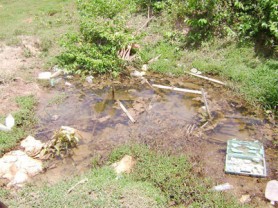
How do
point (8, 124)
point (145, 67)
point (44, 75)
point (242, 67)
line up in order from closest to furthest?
point (8, 124) → point (242, 67) → point (44, 75) → point (145, 67)

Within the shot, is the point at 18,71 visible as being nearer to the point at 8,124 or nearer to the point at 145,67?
the point at 8,124

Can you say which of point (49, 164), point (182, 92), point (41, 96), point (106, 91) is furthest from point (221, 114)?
point (41, 96)

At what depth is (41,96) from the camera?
22.3 feet

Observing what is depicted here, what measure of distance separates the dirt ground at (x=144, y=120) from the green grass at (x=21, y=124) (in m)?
0.16

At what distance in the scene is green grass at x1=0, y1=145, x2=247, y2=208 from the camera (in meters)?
3.96

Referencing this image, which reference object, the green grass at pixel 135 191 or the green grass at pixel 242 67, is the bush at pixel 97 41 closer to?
the green grass at pixel 242 67

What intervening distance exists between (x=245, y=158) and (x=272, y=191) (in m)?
0.69

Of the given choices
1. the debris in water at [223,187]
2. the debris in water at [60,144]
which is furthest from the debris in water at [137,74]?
the debris in water at [223,187]

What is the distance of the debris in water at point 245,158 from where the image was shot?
4.53 metres

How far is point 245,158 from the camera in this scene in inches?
187

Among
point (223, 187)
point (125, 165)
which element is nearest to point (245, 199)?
point (223, 187)

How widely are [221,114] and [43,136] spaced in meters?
3.45

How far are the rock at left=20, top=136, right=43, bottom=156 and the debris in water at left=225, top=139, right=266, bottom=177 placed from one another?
10.2ft

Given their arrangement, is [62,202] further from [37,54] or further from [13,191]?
[37,54]
